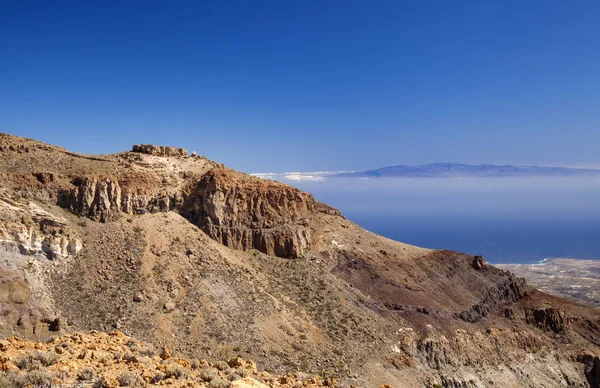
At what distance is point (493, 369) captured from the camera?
128ft

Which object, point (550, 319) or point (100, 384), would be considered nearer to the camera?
point (100, 384)

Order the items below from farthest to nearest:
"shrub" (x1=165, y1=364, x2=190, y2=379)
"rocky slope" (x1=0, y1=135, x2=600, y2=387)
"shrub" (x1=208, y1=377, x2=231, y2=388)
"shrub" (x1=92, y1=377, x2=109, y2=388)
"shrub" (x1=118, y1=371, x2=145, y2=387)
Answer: "rocky slope" (x1=0, y1=135, x2=600, y2=387) → "shrub" (x1=165, y1=364, x2=190, y2=379) → "shrub" (x1=208, y1=377, x2=231, y2=388) → "shrub" (x1=118, y1=371, x2=145, y2=387) → "shrub" (x1=92, y1=377, x2=109, y2=388)

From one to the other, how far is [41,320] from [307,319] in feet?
63.1

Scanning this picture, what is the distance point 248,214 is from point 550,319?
119 feet

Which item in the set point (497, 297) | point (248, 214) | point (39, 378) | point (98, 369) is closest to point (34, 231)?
point (248, 214)

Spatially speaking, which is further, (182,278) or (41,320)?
(182,278)

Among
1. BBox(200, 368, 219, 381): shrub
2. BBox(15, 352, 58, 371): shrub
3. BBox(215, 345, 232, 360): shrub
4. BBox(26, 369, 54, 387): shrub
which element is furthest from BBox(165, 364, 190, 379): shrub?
BBox(215, 345, 232, 360): shrub

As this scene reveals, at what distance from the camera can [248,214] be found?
140ft

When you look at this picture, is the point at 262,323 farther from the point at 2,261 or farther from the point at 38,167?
the point at 38,167

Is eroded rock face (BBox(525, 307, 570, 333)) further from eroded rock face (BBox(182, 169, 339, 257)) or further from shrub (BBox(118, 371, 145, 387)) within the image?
shrub (BBox(118, 371, 145, 387))

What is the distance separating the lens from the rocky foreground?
12.8 meters

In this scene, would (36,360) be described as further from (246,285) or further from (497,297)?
(497,297)

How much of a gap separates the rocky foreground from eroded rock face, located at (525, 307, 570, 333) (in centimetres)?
4063

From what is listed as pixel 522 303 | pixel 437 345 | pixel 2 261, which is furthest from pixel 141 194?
pixel 522 303
